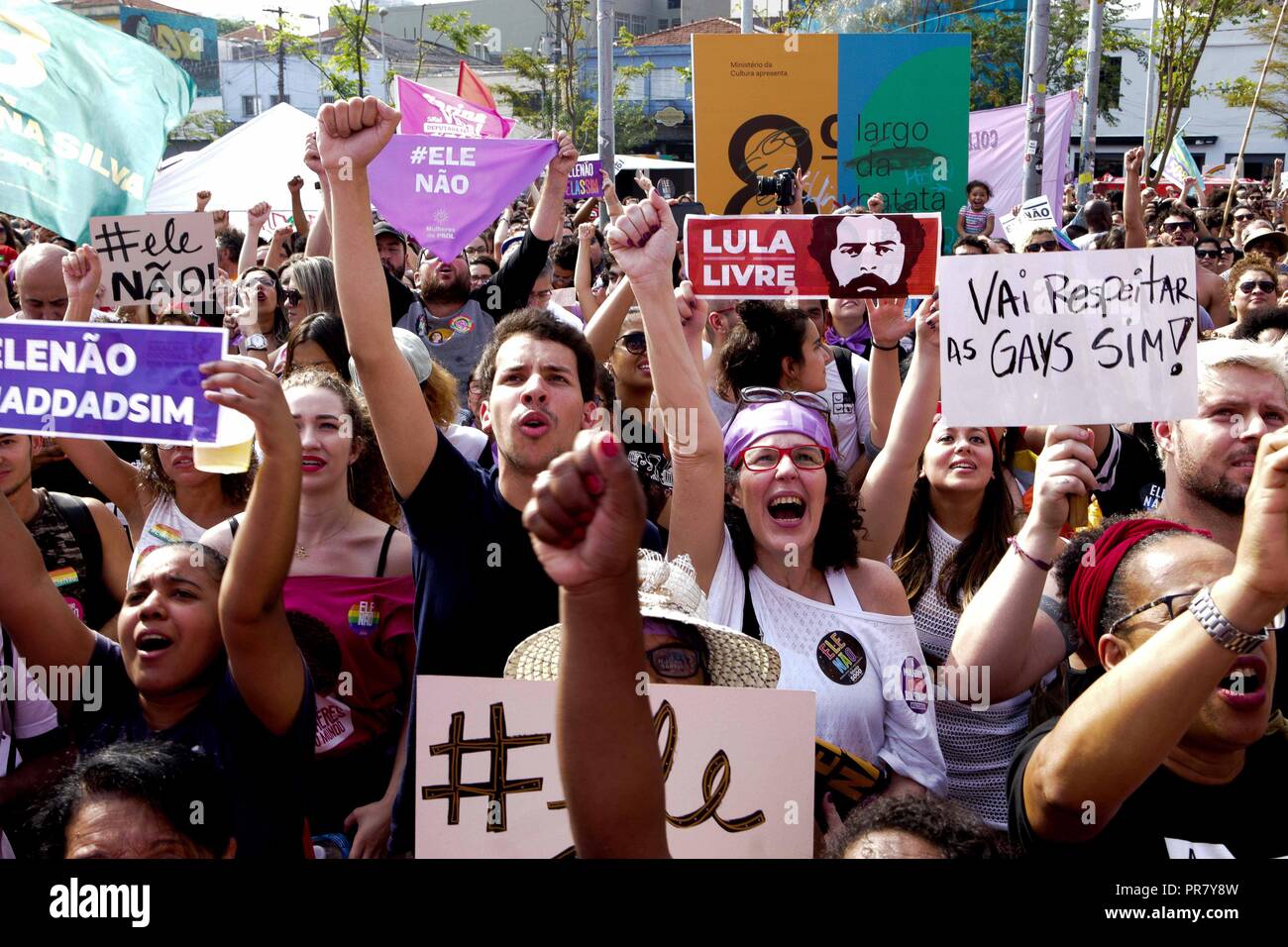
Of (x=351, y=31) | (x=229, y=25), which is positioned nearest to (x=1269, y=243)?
(x=351, y=31)

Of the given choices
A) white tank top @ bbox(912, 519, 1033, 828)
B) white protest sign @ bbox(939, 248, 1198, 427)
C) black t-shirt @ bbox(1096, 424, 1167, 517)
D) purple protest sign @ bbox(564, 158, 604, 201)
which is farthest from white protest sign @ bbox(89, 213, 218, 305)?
purple protest sign @ bbox(564, 158, 604, 201)

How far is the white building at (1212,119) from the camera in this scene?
56.7 m

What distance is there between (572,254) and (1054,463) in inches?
273

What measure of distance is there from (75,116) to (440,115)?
4.68 m

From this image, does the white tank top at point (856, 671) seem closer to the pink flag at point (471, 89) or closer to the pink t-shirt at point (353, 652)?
the pink t-shirt at point (353, 652)

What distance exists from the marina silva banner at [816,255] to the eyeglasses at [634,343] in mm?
689

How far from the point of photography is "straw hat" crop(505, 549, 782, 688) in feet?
7.64

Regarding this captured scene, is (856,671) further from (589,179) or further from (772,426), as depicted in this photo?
(589,179)

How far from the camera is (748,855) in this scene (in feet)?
7.24

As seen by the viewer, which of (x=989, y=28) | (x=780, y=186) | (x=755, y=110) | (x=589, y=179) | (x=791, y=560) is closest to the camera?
(x=791, y=560)

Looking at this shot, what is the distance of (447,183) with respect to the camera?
6363mm

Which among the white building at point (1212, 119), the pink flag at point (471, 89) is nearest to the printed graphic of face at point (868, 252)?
the pink flag at point (471, 89)

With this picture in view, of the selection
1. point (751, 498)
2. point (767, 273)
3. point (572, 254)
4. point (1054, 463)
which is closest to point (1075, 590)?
point (1054, 463)

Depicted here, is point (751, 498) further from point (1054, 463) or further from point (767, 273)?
point (767, 273)
